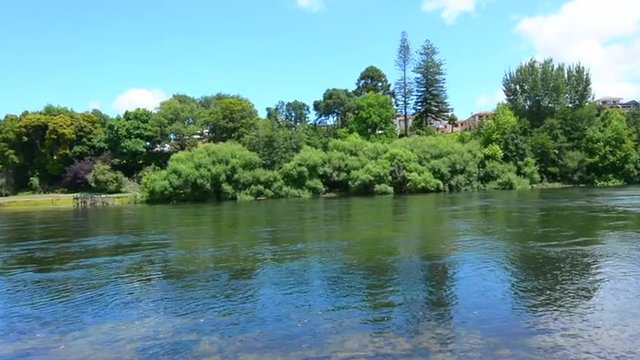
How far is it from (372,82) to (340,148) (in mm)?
48810

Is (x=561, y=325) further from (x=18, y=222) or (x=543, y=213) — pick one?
(x=18, y=222)

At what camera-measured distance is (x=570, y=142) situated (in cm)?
9612

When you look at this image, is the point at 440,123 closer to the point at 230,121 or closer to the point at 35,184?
the point at 230,121

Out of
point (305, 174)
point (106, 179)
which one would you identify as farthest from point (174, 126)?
point (305, 174)

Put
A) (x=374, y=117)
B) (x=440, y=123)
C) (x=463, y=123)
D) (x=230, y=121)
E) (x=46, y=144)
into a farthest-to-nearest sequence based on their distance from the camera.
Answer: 1. (x=463, y=123)
2. (x=440, y=123)
3. (x=374, y=117)
4. (x=230, y=121)
5. (x=46, y=144)

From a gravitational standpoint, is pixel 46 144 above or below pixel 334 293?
above

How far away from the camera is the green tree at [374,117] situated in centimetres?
10694

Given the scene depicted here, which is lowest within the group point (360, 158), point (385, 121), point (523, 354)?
point (523, 354)

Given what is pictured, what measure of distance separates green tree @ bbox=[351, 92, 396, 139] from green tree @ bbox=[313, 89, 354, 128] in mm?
17634

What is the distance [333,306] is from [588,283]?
8.83 metres

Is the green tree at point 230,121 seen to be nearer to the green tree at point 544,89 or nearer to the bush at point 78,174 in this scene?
the bush at point 78,174

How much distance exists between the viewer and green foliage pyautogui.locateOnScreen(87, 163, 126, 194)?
87438mm

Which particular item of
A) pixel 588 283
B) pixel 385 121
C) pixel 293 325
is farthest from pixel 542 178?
pixel 293 325

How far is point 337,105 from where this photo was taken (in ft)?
425
